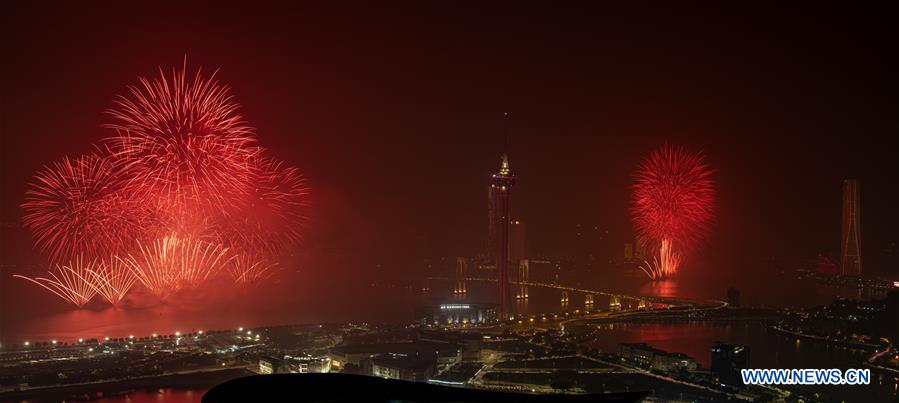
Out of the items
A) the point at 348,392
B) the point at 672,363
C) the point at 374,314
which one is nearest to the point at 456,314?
the point at 374,314

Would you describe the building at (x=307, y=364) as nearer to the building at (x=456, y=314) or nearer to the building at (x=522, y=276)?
the building at (x=456, y=314)

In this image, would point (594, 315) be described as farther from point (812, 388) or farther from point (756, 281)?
point (756, 281)

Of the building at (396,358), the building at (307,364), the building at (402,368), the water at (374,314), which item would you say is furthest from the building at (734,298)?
the building at (307,364)

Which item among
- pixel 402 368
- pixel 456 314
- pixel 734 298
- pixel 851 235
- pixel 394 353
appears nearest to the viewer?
pixel 402 368

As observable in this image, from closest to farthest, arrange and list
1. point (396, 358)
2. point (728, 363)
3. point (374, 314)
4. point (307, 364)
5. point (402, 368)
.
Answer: point (728, 363), point (402, 368), point (307, 364), point (396, 358), point (374, 314)

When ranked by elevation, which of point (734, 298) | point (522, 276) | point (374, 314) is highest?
point (522, 276)

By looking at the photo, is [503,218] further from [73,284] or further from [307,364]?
[73,284]

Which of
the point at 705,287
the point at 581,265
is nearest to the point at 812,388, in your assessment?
the point at 705,287
